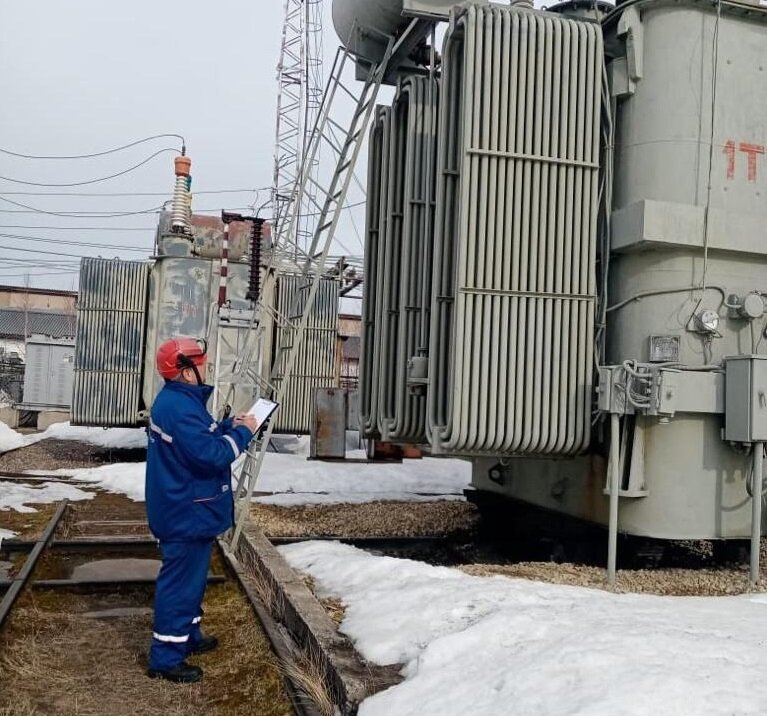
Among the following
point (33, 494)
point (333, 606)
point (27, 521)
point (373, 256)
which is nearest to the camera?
point (333, 606)

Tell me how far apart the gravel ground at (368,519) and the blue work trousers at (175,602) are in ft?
12.1

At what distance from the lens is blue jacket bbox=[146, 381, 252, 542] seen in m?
4.34

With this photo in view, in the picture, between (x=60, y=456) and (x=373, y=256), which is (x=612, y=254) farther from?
(x=60, y=456)

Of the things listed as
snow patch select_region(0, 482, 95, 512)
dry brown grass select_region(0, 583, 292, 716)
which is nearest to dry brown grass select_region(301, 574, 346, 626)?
dry brown grass select_region(0, 583, 292, 716)

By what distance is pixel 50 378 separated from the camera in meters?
29.5

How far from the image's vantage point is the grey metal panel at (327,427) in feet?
56.0

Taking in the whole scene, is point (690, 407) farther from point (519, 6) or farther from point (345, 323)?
point (345, 323)

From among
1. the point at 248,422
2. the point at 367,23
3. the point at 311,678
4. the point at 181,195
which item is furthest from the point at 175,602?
the point at 181,195

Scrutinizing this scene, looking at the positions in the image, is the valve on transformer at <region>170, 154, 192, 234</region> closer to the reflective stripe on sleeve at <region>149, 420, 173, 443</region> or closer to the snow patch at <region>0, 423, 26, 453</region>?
the snow patch at <region>0, 423, 26, 453</region>

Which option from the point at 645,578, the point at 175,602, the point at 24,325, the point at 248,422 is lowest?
the point at 645,578

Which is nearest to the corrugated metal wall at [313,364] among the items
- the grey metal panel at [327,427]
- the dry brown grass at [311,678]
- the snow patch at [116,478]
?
the grey metal panel at [327,427]

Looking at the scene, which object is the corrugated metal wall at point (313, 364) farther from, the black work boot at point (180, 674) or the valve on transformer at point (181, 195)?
the black work boot at point (180, 674)

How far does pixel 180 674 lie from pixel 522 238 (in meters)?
4.03

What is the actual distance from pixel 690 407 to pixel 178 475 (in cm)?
389
